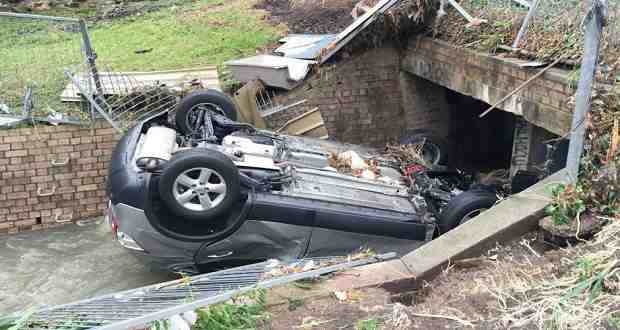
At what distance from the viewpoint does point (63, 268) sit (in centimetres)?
683

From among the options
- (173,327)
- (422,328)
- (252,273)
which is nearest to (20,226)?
(252,273)

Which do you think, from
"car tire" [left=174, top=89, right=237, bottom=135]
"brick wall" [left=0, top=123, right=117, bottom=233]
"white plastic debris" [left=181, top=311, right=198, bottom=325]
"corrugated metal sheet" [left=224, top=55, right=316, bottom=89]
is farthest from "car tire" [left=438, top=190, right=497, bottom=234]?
"brick wall" [left=0, top=123, right=117, bottom=233]

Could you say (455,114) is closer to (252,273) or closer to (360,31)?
(360,31)

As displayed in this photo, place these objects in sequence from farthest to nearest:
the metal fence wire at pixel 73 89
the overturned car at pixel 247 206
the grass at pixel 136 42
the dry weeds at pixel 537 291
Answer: the grass at pixel 136 42
the metal fence wire at pixel 73 89
the overturned car at pixel 247 206
the dry weeds at pixel 537 291

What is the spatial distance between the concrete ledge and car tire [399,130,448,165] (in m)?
3.59

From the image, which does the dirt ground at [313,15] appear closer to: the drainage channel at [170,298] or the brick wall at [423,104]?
the brick wall at [423,104]

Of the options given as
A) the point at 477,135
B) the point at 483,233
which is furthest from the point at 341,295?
the point at 477,135

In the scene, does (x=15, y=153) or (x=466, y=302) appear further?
(x=15, y=153)

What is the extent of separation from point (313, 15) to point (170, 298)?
9.41 metres

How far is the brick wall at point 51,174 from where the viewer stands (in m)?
7.68

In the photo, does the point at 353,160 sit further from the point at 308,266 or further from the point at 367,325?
the point at 367,325

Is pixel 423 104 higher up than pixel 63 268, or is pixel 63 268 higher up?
pixel 423 104

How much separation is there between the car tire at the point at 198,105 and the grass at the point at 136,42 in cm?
222

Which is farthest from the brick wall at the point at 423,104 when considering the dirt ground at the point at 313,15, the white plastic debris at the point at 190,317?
the white plastic debris at the point at 190,317
